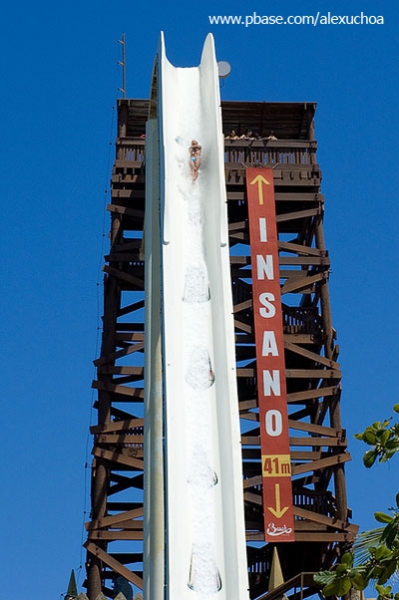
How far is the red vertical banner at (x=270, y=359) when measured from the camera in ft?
152

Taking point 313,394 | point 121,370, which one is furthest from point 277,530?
point 121,370

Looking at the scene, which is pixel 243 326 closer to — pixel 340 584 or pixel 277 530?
pixel 277 530

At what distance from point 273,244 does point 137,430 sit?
885 centimetres

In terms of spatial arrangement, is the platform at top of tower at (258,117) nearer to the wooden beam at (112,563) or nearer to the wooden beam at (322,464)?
the wooden beam at (322,464)

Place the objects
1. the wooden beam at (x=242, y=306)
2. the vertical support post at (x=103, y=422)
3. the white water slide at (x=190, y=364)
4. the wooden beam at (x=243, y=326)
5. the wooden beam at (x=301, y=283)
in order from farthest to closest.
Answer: the wooden beam at (x=301, y=283), the wooden beam at (x=243, y=326), the wooden beam at (x=242, y=306), the vertical support post at (x=103, y=422), the white water slide at (x=190, y=364)

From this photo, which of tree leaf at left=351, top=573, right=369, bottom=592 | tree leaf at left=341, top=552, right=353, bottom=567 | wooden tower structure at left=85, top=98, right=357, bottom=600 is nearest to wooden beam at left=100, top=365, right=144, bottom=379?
wooden tower structure at left=85, top=98, right=357, bottom=600

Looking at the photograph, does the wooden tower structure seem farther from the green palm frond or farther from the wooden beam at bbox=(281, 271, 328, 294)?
the green palm frond

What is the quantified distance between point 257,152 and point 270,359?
9423 mm

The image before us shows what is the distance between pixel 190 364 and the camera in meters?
31.3

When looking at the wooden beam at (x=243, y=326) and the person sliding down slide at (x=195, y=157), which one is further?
the wooden beam at (x=243, y=326)

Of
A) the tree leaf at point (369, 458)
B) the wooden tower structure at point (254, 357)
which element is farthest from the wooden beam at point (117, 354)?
the tree leaf at point (369, 458)

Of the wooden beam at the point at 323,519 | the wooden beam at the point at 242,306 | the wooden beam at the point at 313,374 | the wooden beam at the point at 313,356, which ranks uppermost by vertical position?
the wooden beam at the point at 242,306

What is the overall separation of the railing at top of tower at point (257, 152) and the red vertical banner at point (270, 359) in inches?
41.5

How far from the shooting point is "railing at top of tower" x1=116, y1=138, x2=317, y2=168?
53.1m
